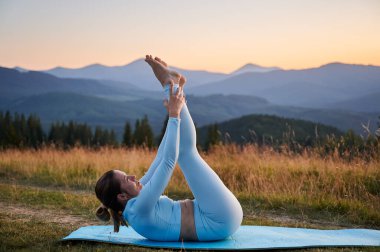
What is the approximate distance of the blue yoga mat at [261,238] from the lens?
3.93 meters

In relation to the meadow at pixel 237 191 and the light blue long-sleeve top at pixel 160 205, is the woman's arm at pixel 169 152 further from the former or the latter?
the meadow at pixel 237 191

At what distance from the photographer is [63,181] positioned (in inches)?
363

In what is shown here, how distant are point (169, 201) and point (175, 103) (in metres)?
0.96

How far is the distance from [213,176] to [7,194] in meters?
5.18

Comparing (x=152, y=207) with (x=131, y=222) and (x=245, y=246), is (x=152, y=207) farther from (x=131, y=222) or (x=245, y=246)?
(x=245, y=246)

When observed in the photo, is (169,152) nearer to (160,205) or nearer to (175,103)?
(175,103)

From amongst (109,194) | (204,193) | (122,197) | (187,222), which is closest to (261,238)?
(187,222)

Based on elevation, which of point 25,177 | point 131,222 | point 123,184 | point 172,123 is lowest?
point 25,177

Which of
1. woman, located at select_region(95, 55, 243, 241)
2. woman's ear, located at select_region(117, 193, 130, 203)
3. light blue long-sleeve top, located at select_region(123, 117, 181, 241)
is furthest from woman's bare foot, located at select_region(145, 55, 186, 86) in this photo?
woman's ear, located at select_region(117, 193, 130, 203)

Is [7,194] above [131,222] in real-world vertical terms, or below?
below

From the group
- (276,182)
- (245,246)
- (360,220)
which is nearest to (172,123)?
(245,246)

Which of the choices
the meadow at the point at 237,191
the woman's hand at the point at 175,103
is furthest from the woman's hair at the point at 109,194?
the woman's hand at the point at 175,103

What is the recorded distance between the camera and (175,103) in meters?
3.40

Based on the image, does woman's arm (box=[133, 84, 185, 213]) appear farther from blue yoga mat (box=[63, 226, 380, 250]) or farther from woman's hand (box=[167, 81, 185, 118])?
blue yoga mat (box=[63, 226, 380, 250])
